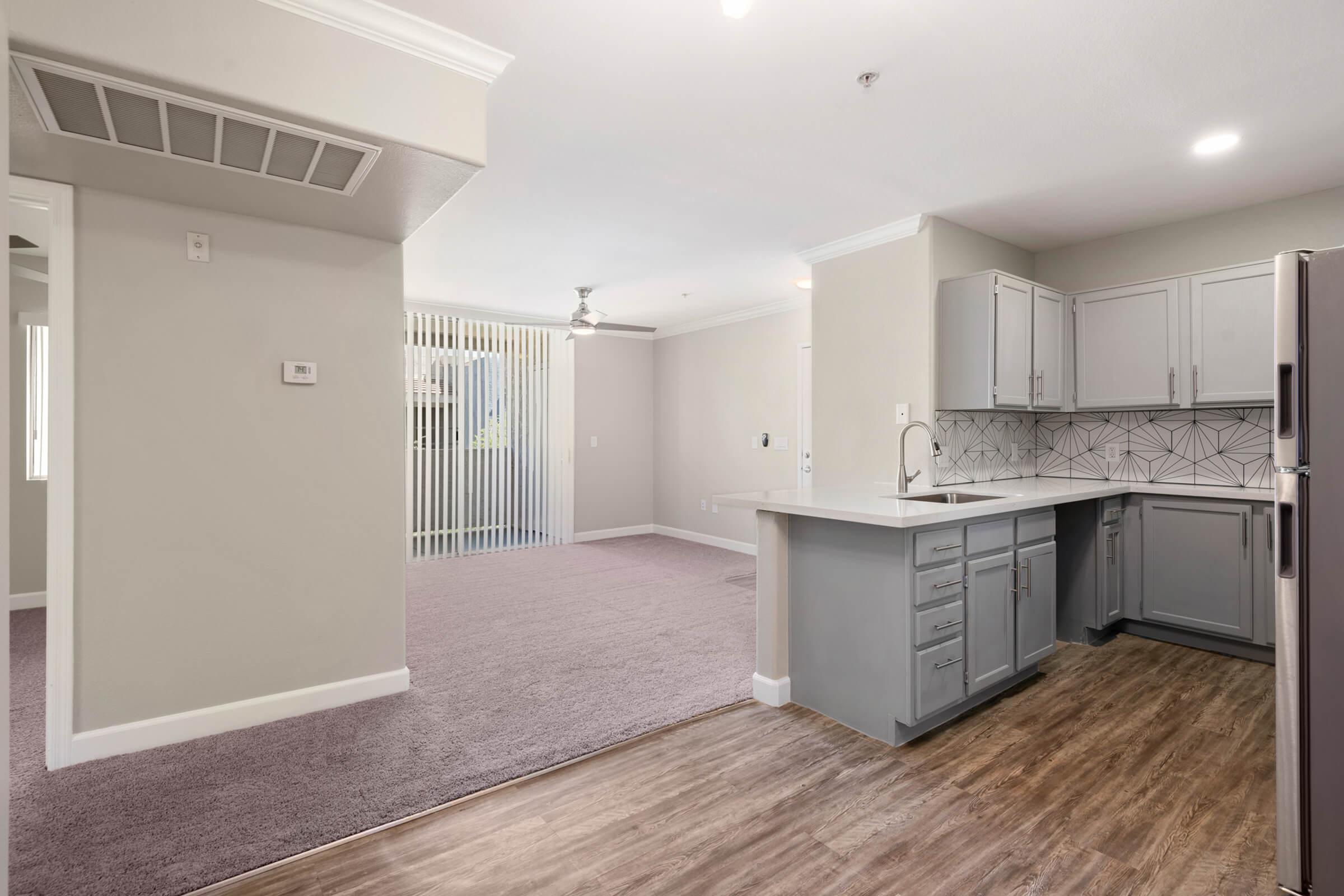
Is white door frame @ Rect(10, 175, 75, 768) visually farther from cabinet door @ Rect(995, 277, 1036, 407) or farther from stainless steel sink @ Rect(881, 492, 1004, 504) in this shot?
cabinet door @ Rect(995, 277, 1036, 407)

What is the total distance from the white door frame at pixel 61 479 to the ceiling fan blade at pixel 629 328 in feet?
17.0

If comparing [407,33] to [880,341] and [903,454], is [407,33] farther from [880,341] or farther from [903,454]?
[880,341]

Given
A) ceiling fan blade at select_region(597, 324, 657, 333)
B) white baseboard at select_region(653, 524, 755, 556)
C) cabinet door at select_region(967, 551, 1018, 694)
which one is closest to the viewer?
cabinet door at select_region(967, 551, 1018, 694)

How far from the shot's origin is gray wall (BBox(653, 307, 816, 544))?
20.7 ft

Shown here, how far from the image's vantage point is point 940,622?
258cm

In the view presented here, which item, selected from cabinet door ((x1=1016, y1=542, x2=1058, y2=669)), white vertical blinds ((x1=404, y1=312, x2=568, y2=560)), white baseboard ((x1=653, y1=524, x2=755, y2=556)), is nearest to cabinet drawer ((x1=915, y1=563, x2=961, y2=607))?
cabinet door ((x1=1016, y1=542, x2=1058, y2=669))

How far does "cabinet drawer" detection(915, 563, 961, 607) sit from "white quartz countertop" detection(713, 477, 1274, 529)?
204 millimetres

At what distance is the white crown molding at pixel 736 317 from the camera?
612 cm

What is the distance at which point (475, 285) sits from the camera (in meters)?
5.57

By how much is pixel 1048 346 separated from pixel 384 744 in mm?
4110

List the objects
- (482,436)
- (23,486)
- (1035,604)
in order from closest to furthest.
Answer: (1035,604)
(23,486)
(482,436)

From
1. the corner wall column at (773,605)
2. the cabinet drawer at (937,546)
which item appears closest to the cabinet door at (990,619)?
the cabinet drawer at (937,546)

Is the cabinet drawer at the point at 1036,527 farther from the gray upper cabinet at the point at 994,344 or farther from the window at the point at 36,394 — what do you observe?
the window at the point at 36,394

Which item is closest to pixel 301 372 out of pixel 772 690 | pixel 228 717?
pixel 228 717
